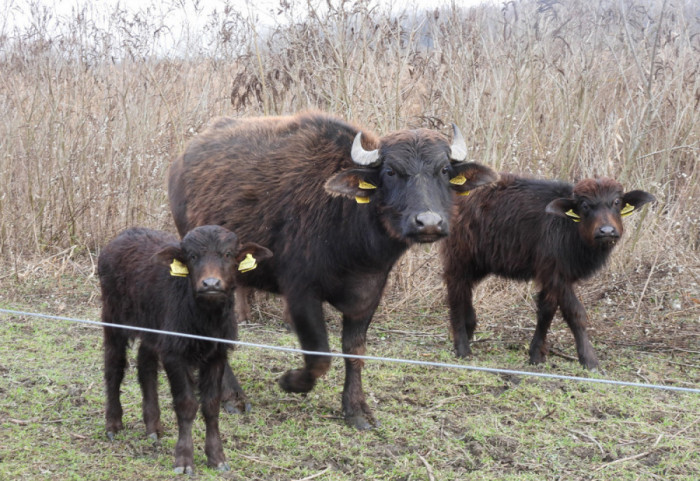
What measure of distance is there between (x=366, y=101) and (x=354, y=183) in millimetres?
3180

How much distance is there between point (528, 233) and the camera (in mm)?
6574

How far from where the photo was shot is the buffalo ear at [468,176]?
487cm

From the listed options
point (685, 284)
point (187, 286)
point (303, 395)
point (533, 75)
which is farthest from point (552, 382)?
point (533, 75)

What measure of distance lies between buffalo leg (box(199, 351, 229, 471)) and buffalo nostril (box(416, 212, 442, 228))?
1337 millimetres

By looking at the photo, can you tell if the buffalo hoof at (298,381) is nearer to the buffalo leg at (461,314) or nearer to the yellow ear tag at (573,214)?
the buffalo leg at (461,314)

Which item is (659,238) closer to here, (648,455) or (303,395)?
(648,455)

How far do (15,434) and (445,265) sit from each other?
3880 millimetres

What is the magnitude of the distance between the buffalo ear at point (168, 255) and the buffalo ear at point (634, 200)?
3.85m

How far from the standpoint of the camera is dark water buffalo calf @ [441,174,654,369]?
6.14m

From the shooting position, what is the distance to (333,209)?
16.4 ft

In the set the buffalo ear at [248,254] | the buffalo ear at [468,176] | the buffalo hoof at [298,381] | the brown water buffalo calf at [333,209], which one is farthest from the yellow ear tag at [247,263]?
the buffalo ear at [468,176]

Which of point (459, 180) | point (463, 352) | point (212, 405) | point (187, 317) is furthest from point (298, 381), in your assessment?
point (463, 352)

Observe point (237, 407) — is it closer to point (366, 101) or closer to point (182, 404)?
point (182, 404)

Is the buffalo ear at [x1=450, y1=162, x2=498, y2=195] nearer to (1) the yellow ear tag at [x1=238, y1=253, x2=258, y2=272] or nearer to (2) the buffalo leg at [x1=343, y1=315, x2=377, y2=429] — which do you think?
(2) the buffalo leg at [x1=343, y1=315, x2=377, y2=429]
